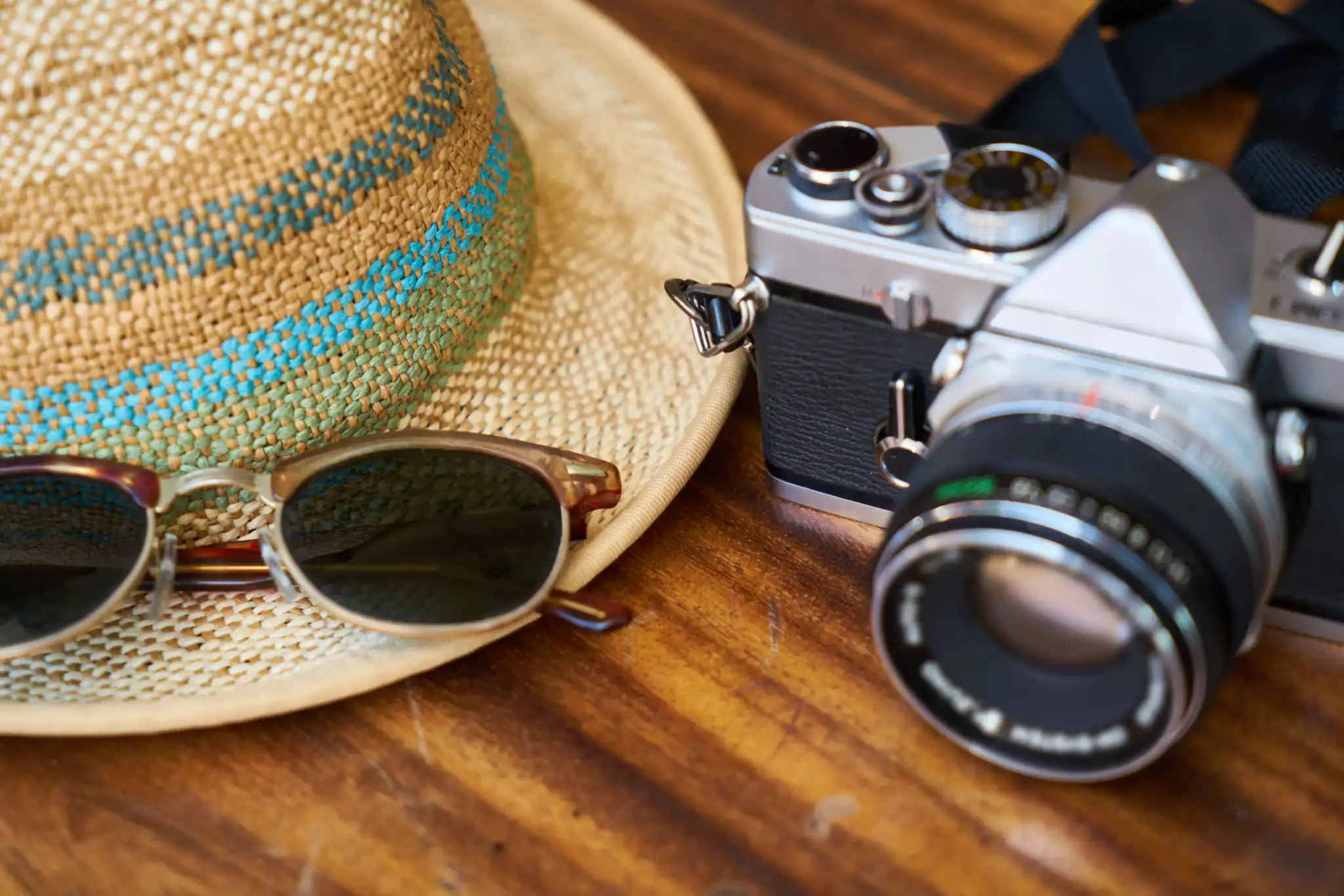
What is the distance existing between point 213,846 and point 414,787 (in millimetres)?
66

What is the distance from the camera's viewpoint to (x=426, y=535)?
48 cm

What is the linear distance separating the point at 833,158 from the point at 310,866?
29cm

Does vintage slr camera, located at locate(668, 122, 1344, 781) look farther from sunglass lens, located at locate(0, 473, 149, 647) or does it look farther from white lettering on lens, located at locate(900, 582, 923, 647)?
sunglass lens, located at locate(0, 473, 149, 647)

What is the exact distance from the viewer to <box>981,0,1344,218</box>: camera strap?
1.90ft

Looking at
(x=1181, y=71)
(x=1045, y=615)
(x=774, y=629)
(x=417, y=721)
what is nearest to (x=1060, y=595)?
(x=1045, y=615)

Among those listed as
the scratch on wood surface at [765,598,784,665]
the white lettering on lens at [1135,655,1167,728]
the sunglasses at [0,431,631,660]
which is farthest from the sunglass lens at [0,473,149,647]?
the white lettering on lens at [1135,655,1167,728]

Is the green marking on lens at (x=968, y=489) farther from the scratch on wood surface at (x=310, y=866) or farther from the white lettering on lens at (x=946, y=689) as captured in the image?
the scratch on wood surface at (x=310, y=866)

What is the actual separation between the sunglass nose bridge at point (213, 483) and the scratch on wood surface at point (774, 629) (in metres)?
0.18

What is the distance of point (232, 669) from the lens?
0.45 metres

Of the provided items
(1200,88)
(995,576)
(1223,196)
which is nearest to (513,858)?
(995,576)

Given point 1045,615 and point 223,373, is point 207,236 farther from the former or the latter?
point 1045,615

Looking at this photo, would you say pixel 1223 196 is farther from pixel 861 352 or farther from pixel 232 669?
pixel 232 669

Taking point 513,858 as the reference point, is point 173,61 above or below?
above

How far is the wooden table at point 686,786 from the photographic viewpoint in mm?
413
